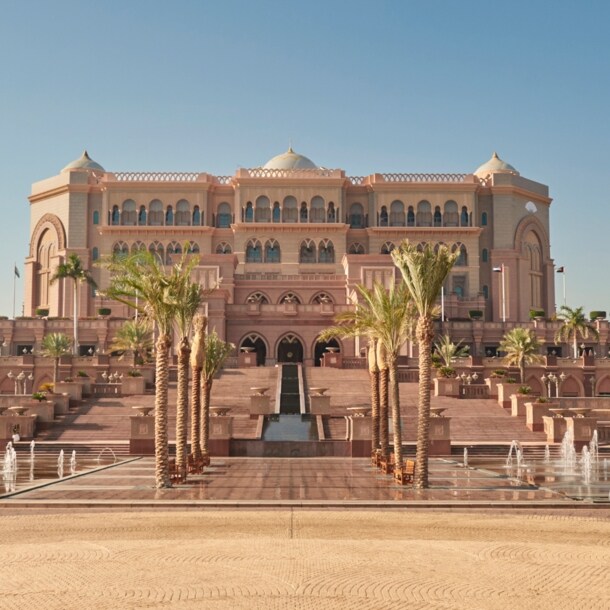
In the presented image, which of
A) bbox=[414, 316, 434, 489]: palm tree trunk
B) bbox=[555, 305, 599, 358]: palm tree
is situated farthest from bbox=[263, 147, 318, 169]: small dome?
bbox=[414, 316, 434, 489]: palm tree trunk

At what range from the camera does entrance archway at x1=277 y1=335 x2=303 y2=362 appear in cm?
7225

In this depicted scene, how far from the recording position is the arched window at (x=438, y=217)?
3388 inches

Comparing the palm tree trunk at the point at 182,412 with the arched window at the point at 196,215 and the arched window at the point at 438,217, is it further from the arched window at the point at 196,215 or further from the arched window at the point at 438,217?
the arched window at the point at 438,217

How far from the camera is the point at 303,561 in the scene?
13.6 m

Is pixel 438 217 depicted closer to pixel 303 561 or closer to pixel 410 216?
pixel 410 216

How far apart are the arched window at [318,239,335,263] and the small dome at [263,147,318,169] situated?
37.6 ft

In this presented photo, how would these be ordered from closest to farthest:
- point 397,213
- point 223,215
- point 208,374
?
point 208,374, point 397,213, point 223,215

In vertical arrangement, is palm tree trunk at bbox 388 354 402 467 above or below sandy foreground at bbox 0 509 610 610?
above

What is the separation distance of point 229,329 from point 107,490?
4802cm

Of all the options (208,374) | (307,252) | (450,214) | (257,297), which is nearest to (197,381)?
(208,374)

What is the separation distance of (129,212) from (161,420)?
63616 mm

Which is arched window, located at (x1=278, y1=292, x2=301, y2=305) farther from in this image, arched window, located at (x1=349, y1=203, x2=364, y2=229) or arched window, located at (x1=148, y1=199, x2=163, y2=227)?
arched window, located at (x1=148, y1=199, x2=163, y2=227)

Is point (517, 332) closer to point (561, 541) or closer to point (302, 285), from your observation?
point (302, 285)

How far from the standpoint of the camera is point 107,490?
76.3ft
